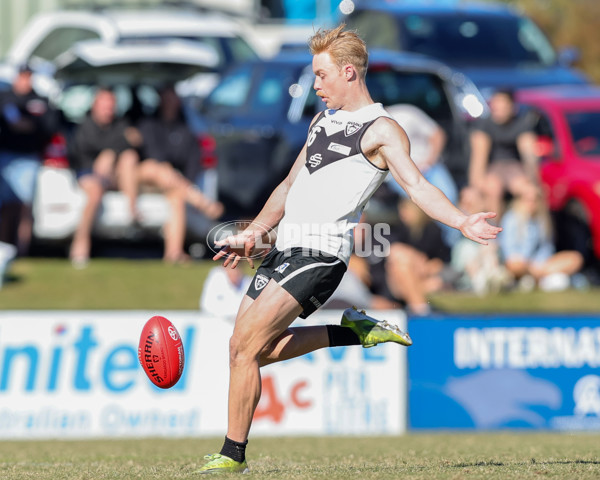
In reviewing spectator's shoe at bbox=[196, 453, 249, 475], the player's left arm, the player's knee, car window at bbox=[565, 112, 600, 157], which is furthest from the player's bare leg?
car window at bbox=[565, 112, 600, 157]

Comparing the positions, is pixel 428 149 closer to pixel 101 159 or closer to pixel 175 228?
pixel 175 228

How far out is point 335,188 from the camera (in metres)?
6.18

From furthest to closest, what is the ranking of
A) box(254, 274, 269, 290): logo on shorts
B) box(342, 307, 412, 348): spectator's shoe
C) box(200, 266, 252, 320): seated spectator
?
1. box(200, 266, 252, 320): seated spectator
2. box(342, 307, 412, 348): spectator's shoe
3. box(254, 274, 269, 290): logo on shorts

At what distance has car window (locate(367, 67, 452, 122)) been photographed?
48.6 ft

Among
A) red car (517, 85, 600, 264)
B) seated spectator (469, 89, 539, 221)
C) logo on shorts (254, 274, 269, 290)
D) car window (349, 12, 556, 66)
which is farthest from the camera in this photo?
car window (349, 12, 556, 66)

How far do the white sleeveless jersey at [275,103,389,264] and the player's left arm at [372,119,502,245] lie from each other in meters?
0.12

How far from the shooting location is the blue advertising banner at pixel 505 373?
468 inches

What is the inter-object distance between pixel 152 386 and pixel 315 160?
19.0 ft

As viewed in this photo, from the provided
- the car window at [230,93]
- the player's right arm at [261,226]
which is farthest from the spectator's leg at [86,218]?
the player's right arm at [261,226]

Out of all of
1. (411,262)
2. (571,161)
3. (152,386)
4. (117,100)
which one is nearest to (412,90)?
(571,161)

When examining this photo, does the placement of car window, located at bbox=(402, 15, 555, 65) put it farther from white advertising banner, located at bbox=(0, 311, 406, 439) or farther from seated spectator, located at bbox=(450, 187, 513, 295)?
white advertising banner, located at bbox=(0, 311, 406, 439)

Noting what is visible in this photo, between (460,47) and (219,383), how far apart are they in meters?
7.28

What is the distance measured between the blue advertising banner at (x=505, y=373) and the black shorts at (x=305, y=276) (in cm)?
570

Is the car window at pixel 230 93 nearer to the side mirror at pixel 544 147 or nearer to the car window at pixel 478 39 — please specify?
the car window at pixel 478 39
